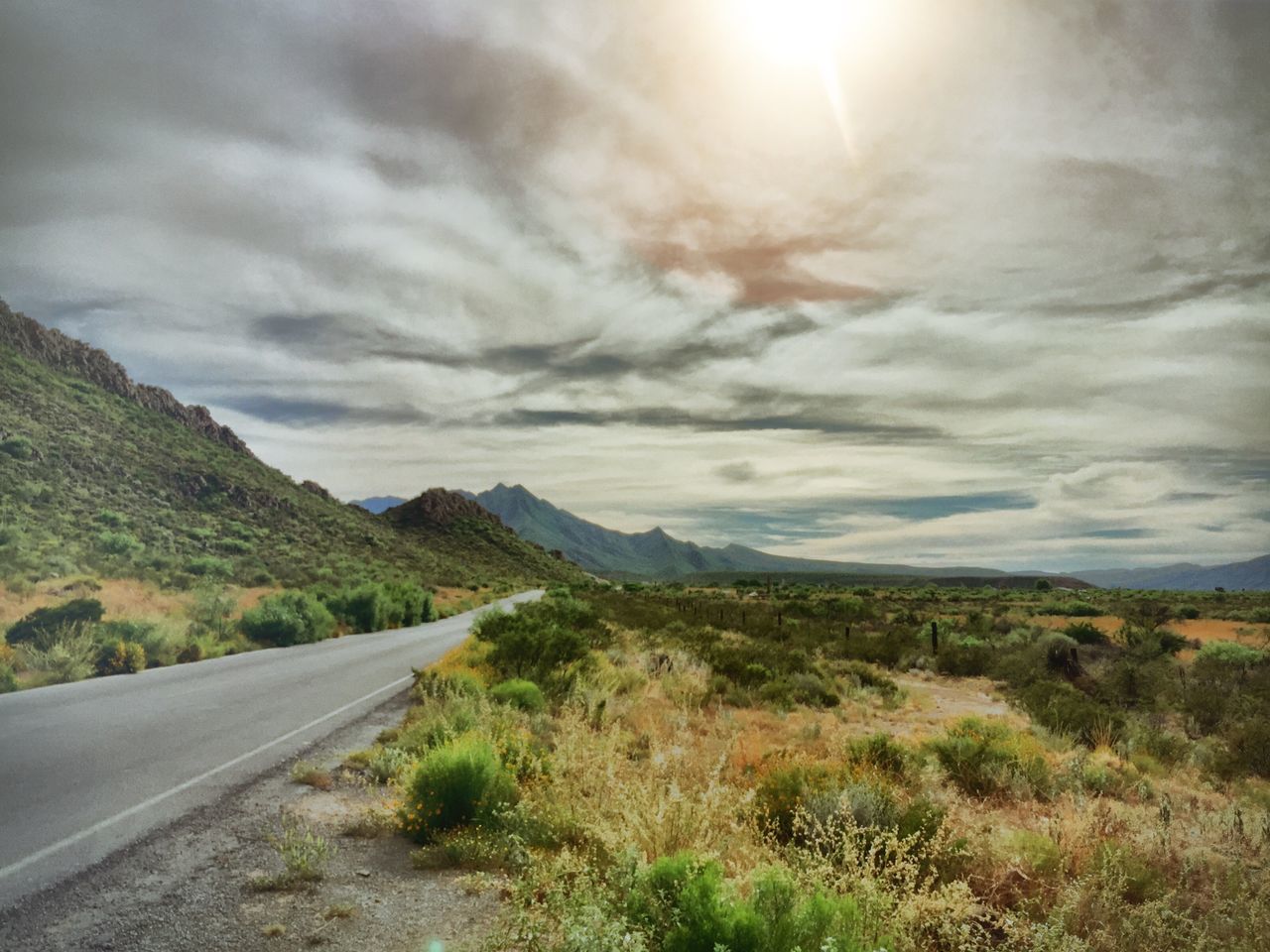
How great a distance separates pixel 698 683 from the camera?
52.0 ft

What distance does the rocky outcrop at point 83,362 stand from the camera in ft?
200

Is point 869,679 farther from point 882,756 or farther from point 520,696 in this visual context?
point 520,696

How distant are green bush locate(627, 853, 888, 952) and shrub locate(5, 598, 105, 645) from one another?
19.2 metres

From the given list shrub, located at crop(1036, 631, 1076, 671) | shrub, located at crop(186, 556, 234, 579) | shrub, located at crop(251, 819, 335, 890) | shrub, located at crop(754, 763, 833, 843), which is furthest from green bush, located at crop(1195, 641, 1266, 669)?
shrub, located at crop(186, 556, 234, 579)

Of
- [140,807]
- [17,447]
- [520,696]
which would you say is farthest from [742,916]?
[17,447]

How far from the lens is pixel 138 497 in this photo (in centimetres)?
4622

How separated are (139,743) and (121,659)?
951cm

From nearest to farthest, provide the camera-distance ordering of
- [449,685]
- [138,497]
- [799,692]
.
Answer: [449,685] → [799,692] → [138,497]

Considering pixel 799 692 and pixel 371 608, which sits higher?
pixel 371 608

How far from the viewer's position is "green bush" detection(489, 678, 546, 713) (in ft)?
35.5

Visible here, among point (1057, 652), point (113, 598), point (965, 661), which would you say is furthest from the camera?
point (113, 598)

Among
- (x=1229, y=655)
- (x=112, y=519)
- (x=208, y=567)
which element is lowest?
(x=1229, y=655)

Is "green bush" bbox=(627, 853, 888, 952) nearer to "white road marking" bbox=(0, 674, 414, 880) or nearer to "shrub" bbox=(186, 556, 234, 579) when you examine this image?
"white road marking" bbox=(0, 674, 414, 880)

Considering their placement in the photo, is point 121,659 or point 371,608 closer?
point 121,659
